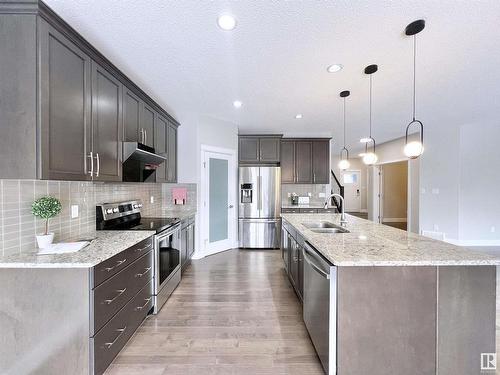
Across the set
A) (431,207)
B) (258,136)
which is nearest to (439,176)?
(431,207)

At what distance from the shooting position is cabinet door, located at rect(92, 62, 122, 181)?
191 centimetres

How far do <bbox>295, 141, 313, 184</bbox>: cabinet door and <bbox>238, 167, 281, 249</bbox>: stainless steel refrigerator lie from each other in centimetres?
89

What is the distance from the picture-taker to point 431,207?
210 inches

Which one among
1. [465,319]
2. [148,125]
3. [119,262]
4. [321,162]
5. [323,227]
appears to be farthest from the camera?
[321,162]

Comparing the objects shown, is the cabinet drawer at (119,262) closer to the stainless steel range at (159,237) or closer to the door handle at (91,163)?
the stainless steel range at (159,237)

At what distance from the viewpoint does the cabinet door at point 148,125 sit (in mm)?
2820

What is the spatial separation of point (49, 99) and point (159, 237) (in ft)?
4.97

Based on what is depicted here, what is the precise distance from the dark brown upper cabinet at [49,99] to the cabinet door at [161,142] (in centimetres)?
120

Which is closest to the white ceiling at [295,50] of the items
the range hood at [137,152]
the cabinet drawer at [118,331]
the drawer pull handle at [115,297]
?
the range hood at [137,152]

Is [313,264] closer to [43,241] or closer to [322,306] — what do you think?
[322,306]

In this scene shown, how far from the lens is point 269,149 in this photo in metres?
5.22

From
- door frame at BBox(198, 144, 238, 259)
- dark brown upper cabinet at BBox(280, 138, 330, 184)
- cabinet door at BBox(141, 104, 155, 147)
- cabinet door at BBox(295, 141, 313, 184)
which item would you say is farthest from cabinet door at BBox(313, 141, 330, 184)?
cabinet door at BBox(141, 104, 155, 147)

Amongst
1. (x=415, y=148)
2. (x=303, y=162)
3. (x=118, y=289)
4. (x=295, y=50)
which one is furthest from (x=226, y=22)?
(x=303, y=162)

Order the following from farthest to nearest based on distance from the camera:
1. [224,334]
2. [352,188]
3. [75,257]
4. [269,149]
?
1. [352,188]
2. [269,149]
3. [224,334]
4. [75,257]
